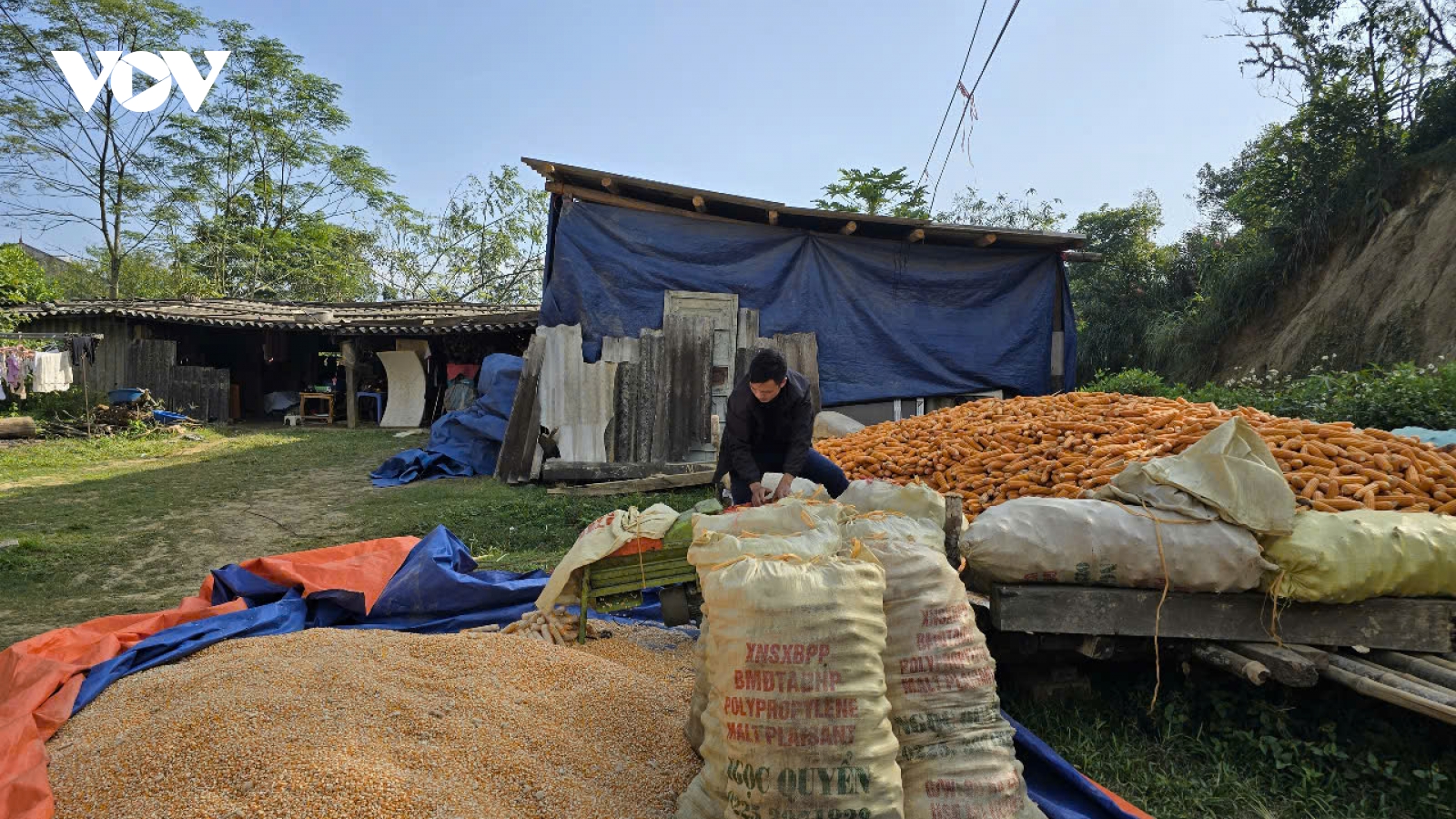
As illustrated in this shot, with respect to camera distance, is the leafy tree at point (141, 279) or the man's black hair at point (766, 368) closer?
the man's black hair at point (766, 368)

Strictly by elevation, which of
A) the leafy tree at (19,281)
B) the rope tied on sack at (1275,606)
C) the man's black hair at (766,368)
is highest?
the leafy tree at (19,281)

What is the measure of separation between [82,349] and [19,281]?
23.0 ft

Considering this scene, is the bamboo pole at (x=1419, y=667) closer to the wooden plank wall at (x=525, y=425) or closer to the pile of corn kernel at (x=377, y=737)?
the pile of corn kernel at (x=377, y=737)

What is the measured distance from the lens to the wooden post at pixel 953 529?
9.61 ft

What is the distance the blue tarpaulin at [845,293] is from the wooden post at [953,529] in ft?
18.8

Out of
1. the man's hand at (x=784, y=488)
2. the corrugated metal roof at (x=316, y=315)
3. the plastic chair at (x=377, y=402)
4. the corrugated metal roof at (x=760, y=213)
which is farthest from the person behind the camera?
the plastic chair at (x=377, y=402)

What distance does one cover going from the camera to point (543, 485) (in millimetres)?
8242

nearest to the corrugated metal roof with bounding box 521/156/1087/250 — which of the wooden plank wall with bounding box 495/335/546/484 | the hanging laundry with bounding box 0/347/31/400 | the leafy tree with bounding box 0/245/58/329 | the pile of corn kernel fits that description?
the wooden plank wall with bounding box 495/335/546/484

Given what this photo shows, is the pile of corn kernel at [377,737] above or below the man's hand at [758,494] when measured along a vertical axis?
below

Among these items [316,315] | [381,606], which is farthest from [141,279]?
[381,606]

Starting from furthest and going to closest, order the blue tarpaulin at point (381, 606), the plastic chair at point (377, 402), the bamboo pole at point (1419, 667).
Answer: the plastic chair at point (377, 402)
the blue tarpaulin at point (381, 606)
the bamboo pole at point (1419, 667)

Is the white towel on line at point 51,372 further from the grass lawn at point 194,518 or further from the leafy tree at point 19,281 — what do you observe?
the leafy tree at point 19,281

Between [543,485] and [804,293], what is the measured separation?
3.73m

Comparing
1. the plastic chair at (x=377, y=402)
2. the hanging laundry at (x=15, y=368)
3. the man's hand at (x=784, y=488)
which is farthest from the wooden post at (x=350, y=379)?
the man's hand at (x=784, y=488)
